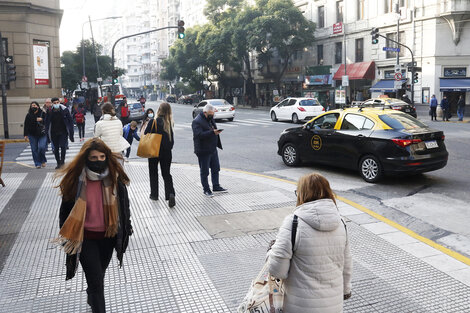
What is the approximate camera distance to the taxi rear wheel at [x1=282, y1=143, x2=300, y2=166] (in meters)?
12.2

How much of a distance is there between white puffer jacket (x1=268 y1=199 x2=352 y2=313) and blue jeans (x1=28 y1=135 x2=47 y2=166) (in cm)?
1083

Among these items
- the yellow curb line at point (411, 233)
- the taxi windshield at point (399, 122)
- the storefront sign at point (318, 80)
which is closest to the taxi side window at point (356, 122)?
the taxi windshield at point (399, 122)

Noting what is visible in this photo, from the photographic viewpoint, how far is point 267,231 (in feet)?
21.9

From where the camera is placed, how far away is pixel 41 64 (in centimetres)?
2467

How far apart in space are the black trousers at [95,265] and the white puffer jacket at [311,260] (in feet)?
5.34

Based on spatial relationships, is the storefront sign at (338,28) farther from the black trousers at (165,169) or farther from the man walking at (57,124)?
the black trousers at (165,169)

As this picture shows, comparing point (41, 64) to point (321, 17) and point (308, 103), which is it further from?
point (321, 17)

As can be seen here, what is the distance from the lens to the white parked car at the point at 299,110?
27.3 meters

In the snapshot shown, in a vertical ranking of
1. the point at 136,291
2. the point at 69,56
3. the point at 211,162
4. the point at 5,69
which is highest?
the point at 69,56

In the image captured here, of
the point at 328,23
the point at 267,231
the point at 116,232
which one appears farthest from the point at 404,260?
the point at 328,23

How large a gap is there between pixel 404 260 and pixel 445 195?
3.95 metres

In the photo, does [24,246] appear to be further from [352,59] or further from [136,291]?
[352,59]

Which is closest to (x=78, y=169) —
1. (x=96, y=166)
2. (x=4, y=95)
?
(x=96, y=166)

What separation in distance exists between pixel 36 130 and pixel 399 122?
8681 mm
